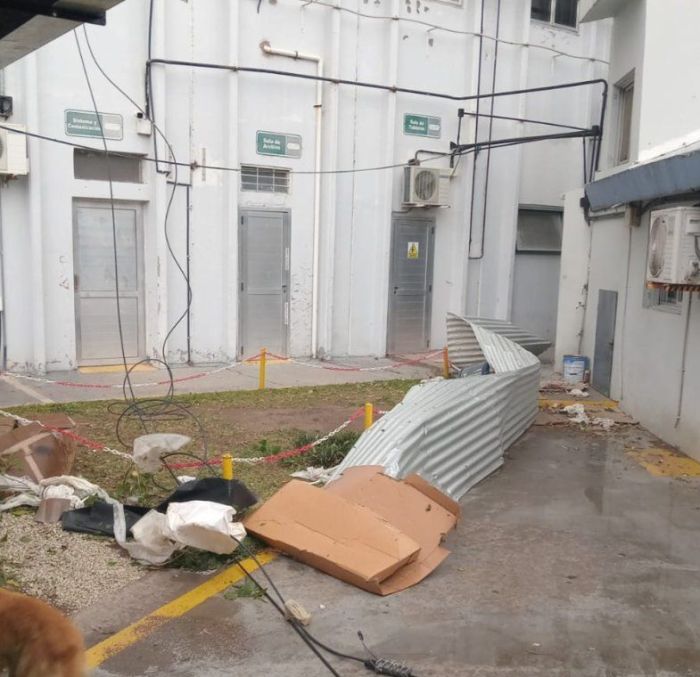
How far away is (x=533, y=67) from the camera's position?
14539mm

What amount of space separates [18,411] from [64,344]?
2602 millimetres

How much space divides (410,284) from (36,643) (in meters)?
11.6

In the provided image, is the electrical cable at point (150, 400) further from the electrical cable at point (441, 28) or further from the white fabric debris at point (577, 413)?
the white fabric debris at point (577, 413)

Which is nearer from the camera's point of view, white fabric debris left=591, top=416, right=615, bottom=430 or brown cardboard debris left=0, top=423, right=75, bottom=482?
brown cardboard debris left=0, top=423, right=75, bottom=482

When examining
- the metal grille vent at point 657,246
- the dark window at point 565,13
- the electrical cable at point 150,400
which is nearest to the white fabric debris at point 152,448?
the electrical cable at point 150,400

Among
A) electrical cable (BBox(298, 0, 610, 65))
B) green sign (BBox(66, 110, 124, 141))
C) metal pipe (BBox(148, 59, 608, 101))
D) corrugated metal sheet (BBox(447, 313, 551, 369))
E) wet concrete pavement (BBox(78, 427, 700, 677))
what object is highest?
electrical cable (BBox(298, 0, 610, 65))

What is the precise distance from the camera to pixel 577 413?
9.56 metres

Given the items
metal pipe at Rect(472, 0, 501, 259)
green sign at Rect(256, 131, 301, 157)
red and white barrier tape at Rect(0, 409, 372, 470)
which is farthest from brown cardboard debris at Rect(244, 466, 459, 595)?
metal pipe at Rect(472, 0, 501, 259)

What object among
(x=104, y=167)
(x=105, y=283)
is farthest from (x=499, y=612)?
(x=104, y=167)

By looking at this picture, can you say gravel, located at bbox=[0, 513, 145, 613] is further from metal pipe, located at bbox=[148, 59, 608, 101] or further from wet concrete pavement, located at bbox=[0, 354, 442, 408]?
metal pipe, located at bbox=[148, 59, 608, 101]

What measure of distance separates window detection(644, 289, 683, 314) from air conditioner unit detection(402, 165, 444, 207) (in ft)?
16.1

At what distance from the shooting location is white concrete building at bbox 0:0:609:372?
1077cm

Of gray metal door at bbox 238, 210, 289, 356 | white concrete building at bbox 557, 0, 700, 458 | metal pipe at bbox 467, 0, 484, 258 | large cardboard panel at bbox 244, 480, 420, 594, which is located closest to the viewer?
large cardboard panel at bbox 244, 480, 420, 594

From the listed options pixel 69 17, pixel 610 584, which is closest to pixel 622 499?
pixel 610 584
